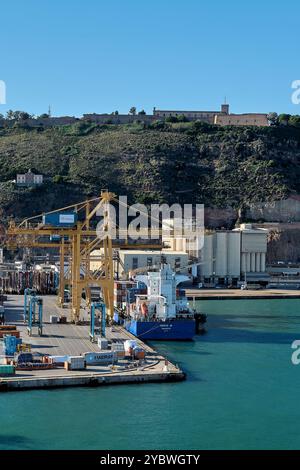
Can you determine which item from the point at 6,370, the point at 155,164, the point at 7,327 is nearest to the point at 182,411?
the point at 6,370

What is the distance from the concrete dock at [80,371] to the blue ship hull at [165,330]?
82 centimetres

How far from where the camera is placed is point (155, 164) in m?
88.8

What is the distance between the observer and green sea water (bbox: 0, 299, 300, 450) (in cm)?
2288

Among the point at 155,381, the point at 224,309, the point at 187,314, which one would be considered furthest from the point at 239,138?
the point at 155,381

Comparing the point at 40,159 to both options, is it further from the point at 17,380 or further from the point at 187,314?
the point at 17,380

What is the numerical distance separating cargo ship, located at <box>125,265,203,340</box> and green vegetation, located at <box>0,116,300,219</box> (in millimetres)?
37723

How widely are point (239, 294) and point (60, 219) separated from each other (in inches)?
963

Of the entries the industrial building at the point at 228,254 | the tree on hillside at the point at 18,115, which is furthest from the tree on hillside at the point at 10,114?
the industrial building at the point at 228,254

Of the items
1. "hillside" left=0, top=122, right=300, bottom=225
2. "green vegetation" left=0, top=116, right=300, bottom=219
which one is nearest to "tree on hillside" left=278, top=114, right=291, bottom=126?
"green vegetation" left=0, top=116, right=300, bottom=219

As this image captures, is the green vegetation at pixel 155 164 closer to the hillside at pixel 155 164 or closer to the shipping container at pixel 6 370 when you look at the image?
the hillside at pixel 155 164

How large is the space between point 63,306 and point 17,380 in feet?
73.9

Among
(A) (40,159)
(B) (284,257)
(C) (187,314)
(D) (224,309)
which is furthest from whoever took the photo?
(A) (40,159)

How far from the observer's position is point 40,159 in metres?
91.6

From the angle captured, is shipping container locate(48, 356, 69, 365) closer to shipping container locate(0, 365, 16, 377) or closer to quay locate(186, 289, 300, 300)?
shipping container locate(0, 365, 16, 377)
